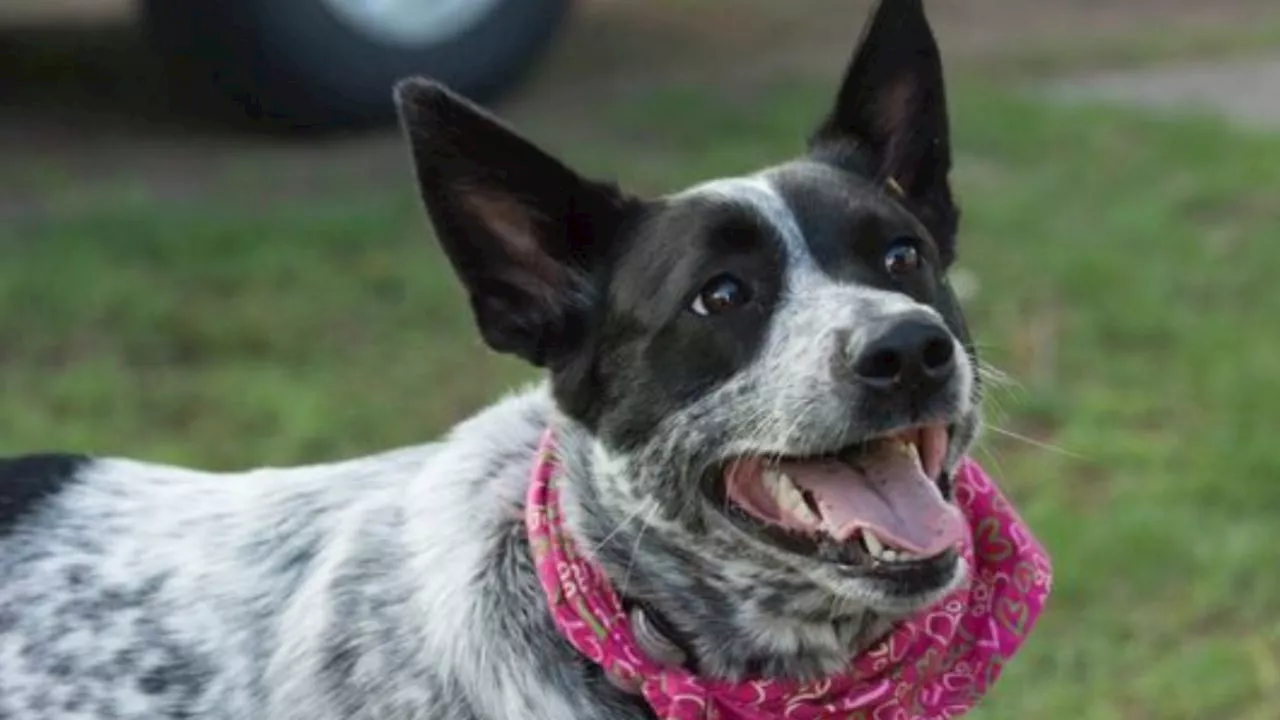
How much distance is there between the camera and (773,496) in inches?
115

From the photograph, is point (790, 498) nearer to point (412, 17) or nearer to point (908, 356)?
point (908, 356)

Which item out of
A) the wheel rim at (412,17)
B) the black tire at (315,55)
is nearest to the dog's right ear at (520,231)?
the black tire at (315,55)

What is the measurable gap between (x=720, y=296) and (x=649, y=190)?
11.5ft

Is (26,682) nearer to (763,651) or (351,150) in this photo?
(763,651)

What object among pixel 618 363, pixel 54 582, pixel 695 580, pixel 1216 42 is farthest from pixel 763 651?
pixel 1216 42

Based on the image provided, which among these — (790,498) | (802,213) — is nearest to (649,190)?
(802,213)

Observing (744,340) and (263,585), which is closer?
(744,340)

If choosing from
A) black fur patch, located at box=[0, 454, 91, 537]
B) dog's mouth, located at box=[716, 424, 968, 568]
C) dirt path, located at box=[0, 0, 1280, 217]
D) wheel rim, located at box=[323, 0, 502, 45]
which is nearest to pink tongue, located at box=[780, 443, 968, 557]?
dog's mouth, located at box=[716, 424, 968, 568]

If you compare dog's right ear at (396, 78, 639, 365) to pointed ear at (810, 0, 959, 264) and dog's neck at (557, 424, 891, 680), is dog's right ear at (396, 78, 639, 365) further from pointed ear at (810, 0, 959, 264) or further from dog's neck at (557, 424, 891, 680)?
pointed ear at (810, 0, 959, 264)

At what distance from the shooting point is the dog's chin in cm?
278

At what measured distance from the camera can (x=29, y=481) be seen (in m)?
3.41

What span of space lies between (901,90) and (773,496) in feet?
2.25

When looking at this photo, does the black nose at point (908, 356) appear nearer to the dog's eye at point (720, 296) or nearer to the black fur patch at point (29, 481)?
the dog's eye at point (720, 296)

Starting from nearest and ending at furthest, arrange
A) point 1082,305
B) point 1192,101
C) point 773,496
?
point 773,496
point 1082,305
point 1192,101
